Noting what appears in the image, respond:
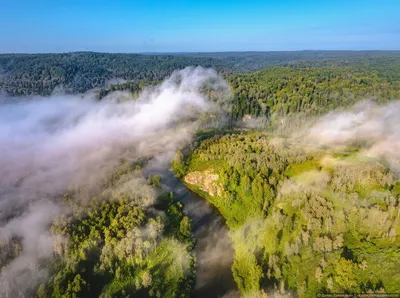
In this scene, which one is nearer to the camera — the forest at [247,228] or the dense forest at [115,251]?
the dense forest at [115,251]

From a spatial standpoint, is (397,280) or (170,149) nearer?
(397,280)

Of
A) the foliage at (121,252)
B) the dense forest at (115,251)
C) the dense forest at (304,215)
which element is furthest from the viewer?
the dense forest at (304,215)

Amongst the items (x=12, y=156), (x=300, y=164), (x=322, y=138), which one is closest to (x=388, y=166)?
(x=300, y=164)

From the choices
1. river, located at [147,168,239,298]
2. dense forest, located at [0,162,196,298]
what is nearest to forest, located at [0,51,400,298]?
dense forest, located at [0,162,196,298]

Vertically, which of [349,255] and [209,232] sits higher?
[349,255]

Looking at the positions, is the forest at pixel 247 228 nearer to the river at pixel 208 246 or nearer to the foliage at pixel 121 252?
the foliage at pixel 121 252

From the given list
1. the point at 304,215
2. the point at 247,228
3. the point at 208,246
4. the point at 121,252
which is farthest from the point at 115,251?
the point at 304,215

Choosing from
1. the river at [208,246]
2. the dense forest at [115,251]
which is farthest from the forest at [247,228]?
the river at [208,246]

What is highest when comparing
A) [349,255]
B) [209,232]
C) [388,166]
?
[388,166]

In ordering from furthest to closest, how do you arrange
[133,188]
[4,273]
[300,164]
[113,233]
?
[300,164]
[133,188]
[113,233]
[4,273]

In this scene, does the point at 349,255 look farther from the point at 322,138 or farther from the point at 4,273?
the point at 322,138
